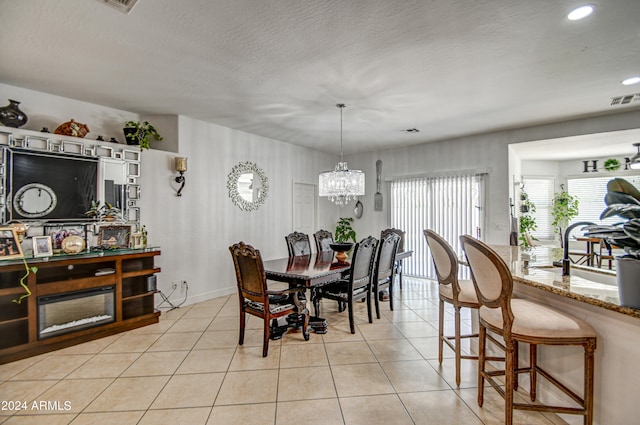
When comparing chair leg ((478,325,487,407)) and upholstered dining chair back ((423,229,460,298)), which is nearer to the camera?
chair leg ((478,325,487,407))

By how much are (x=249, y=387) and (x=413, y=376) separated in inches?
51.4

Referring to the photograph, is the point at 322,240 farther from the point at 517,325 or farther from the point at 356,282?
the point at 517,325

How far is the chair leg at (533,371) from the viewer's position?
207 centimetres

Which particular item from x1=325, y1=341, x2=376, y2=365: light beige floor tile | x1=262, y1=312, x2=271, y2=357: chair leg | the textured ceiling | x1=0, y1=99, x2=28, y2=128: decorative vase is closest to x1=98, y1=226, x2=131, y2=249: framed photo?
x1=0, y1=99, x2=28, y2=128: decorative vase

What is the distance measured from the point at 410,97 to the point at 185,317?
3.91 meters

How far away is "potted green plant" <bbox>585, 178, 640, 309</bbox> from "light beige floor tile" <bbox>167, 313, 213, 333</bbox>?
11.7 feet

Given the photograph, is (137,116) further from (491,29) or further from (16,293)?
(491,29)

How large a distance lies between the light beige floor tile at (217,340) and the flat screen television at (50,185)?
2.04 m

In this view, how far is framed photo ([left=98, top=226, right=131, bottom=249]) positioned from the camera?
11.2 feet

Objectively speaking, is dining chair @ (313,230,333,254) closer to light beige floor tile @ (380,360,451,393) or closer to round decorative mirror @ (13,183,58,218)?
light beige floor tile @ (380,360,451,393)

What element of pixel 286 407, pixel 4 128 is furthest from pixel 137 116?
pixel 286 407

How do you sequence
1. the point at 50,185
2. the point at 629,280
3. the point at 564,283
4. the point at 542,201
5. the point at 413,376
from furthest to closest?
the point at 542,201 < the point at 50,185 < the point at 413,376 < the point at 564,283 < the point at 629,280

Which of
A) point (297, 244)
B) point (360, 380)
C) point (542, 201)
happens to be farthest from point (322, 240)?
point (542, 201)

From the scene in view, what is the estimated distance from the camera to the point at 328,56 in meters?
2.62
